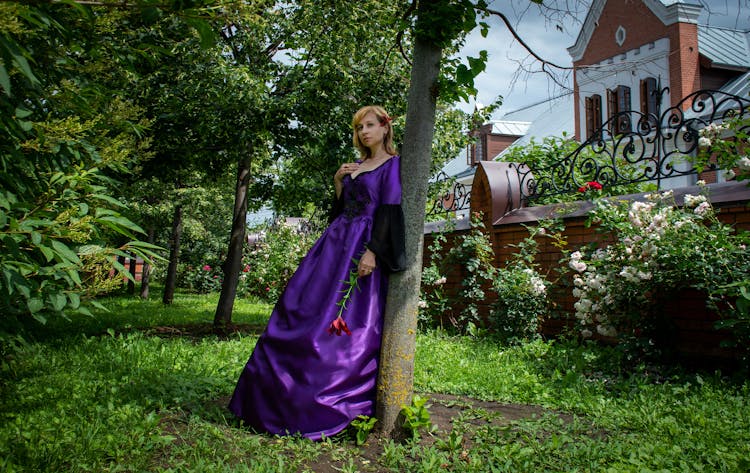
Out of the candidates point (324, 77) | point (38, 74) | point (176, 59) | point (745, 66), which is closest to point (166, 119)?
point (176, 59)

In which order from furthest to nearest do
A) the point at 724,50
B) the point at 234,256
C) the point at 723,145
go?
the point at 724,50
the point at 234,256
the point at 723,145

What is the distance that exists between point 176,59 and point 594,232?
4586mm

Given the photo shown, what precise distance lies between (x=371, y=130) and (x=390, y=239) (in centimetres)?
75

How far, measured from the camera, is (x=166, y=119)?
236 inches

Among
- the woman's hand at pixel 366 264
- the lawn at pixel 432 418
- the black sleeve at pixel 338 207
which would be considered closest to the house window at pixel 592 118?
the lawn at pixel 432 418

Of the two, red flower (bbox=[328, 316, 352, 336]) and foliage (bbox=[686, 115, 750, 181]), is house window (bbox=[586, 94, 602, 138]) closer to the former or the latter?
foliage (bbox=[686, 115, 750, 181])

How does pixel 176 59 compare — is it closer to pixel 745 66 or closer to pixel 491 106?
pixel 491 106

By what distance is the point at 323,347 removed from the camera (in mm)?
2766

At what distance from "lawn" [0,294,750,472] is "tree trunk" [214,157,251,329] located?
1.90m

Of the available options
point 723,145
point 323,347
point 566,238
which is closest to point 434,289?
point 566,238

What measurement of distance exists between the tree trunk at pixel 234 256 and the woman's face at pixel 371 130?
380 centimetres

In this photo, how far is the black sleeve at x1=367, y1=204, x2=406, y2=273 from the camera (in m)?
2.82

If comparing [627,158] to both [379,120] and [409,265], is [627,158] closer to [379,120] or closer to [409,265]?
[379,120]

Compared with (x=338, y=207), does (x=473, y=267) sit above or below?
below
